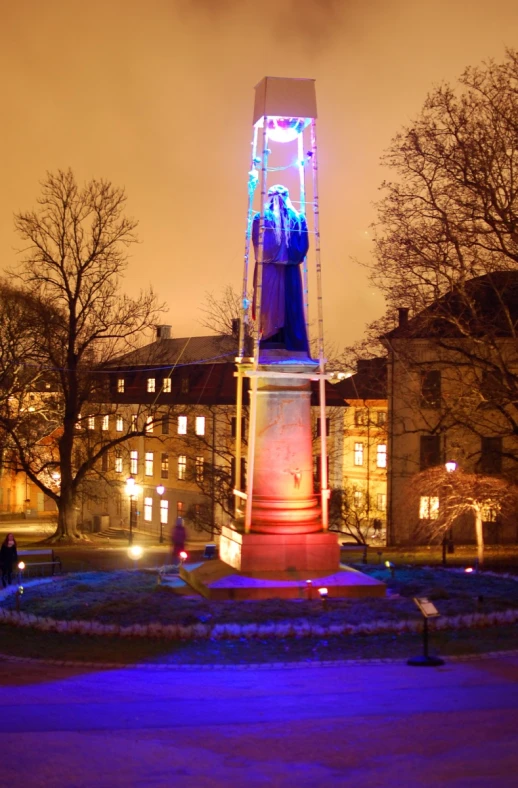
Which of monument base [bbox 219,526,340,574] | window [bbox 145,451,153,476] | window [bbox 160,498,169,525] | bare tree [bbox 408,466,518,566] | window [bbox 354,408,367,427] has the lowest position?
window [bbox 160,498,169,525]

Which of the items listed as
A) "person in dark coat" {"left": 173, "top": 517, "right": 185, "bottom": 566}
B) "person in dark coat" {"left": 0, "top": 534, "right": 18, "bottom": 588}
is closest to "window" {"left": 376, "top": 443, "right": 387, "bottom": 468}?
"person in dark coat" {"left": 173, "top": 517, "right": 185, "bottom": 566}

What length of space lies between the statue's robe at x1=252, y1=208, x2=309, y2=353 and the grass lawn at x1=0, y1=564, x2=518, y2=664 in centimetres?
532

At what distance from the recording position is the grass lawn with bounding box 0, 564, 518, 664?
12406 mm

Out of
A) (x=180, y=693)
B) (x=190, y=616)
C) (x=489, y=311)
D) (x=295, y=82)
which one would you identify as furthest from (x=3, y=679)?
(x=489, y=311)

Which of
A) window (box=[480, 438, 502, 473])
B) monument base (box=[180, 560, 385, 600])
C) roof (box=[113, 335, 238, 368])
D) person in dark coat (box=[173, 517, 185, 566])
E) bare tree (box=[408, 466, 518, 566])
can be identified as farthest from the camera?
roof (box=[113, 335, 238, 368])

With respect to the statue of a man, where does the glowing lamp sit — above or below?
above

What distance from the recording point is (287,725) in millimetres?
8898

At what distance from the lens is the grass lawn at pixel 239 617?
1241 centimetres

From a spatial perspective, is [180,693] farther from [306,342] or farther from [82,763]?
[306,342]

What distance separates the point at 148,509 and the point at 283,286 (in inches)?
1590

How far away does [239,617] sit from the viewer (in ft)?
46.3

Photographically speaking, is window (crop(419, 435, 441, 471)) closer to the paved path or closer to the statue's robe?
the statue's robe

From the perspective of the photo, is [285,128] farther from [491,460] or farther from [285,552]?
[491,460]

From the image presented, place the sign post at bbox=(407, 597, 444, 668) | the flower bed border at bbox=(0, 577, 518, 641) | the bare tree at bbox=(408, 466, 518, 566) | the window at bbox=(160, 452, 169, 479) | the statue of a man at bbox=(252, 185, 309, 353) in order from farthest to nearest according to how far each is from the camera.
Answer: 1. the window at bbox=(160, 452, 169, 479)
2. the bare tree at bbox=(408, 466, 518, 566)
3. the statue of a man at bbox=(252, 185, 309, 353)
4. the flower bed border at bbox=(0, 577, 518, 641)
5. the sign post at bbox=(407, 597, 444, 668)
